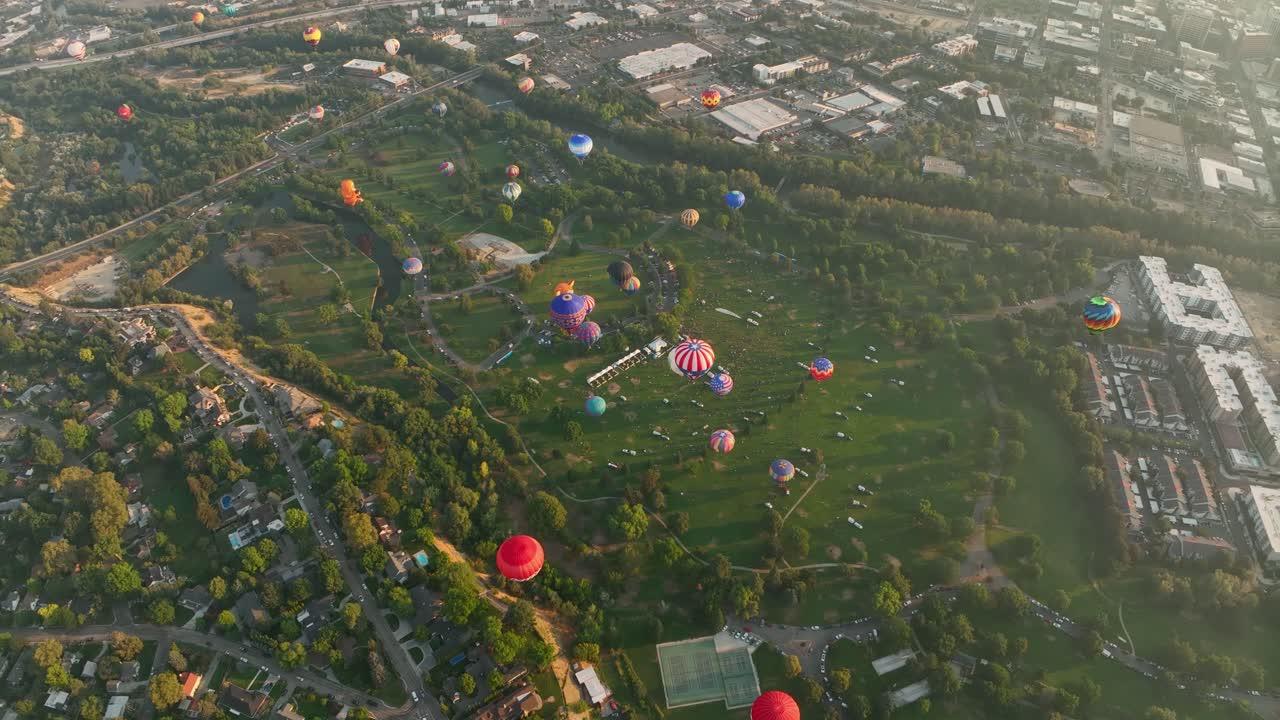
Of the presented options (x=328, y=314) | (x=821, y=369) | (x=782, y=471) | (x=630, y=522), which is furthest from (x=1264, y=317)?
(x=328, y=314)

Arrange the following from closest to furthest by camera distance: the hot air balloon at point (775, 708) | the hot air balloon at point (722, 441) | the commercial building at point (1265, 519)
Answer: the hot air balloon at point (775, 708) → the commercial building at point (1265, 519) → the hot air balloon at point (722, 441)

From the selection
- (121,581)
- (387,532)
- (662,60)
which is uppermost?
(662,60)

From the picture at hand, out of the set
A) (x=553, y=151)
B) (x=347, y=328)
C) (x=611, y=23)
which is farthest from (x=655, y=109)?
(x=347, y=328)

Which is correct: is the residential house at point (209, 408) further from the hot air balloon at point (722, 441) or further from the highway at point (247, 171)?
the hot air balloon at point (722, 441)

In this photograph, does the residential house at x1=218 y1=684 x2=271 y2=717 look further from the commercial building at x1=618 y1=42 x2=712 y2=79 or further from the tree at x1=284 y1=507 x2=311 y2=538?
the commercial building at x1=618 y1=42 x2=712 y2=79

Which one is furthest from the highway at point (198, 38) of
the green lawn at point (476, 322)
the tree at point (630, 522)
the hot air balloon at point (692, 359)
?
the tree at point (630, 522)

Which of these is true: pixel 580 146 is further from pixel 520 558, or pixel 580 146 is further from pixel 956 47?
pixel 956 47
